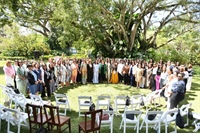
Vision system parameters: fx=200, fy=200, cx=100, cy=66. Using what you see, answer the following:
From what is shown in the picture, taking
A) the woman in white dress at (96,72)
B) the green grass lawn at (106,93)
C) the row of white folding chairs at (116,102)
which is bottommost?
the green grass lawn at (106,93)

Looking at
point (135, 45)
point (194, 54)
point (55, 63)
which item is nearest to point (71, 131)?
point (55, 63)

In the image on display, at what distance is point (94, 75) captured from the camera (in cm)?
1317

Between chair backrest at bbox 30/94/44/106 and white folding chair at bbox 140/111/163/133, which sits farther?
chair backrest at bbox 30/94/44/106

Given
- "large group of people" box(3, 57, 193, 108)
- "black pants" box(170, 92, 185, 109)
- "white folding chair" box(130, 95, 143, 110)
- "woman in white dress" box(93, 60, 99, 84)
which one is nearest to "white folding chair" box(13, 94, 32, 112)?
"large group of people" box(3, 57, 193, 108)

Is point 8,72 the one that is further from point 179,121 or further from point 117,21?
point 117,21

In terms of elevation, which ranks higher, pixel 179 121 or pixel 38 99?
pixel 38 99

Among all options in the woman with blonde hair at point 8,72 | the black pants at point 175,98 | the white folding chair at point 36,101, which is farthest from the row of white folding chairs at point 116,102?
the woman with blonde hair at point 8,72

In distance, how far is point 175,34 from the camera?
24.3 meters

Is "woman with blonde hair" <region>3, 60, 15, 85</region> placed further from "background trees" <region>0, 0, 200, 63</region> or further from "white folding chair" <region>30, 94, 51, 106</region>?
"background trees" <region>0, 0, 200, 63</region>

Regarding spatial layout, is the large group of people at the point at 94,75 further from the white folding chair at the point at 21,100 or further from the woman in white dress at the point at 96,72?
the white folding chair at the point at 21,100

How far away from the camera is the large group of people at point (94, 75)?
8.40 meters

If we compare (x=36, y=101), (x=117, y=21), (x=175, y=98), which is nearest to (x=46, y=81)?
(x=36, y=101)

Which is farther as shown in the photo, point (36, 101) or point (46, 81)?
point (46, 81)

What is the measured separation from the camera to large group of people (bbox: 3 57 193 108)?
331 inches
